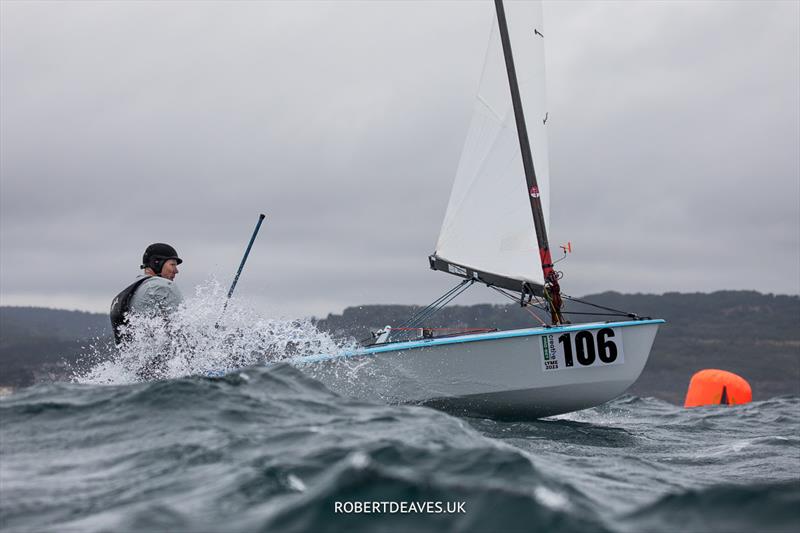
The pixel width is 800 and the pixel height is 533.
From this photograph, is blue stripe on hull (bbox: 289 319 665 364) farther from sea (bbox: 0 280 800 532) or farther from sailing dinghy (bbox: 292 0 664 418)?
sea (bbox: 0 280 800 532)

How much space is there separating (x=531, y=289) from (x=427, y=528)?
752cm

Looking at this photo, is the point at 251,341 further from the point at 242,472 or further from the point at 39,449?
the point at 242,472

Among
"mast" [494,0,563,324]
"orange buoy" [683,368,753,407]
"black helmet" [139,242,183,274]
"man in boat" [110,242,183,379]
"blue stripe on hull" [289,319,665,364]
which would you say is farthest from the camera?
"orange buoy" [683,368,753,407]

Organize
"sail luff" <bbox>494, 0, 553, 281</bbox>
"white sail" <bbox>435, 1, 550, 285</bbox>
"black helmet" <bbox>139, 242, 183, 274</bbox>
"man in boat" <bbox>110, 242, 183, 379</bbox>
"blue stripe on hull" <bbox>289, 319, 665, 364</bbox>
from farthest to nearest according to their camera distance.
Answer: "white sail" <bbox>435, 1, 550, 285</bbox>, "sail luff" <bbox>494, 0, 553, 281</bbox>, "blue stripe on hull" <bbox>289, 319, 665, 364</bbox>, "black helmet" <bbox>139, 242, 183, 274</bbox>, "man in boat" <bbox>110, 242, 183, 379</bbox>

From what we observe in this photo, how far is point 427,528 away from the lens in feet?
10.3

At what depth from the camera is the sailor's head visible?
8.68 metres

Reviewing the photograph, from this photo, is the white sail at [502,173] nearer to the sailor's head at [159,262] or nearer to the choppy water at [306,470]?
the choppy water at [306,470]

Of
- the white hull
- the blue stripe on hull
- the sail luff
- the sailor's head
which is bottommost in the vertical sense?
the white hull

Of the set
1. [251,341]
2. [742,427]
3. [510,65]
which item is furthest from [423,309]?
[742,427]

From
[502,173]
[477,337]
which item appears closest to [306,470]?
[477,337]

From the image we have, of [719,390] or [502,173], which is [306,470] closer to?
[502,173]

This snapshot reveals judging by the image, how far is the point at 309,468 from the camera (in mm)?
4207

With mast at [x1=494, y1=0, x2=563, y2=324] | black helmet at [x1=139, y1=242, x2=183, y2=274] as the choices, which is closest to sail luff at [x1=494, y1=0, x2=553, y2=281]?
mast at [x1=494, y1=0, x2=563, y2=324]

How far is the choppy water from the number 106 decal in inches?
48.9
